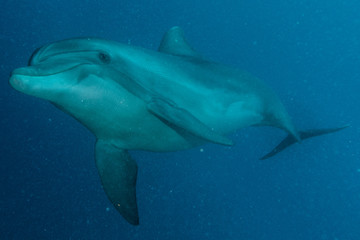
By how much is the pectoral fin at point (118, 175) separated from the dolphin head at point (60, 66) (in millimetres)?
1572

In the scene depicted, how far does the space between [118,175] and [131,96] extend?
1.52 metres

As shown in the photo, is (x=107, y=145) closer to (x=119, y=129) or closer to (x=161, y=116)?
(x=119, y=129)

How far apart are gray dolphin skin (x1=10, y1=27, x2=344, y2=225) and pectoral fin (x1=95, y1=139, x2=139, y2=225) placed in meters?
0.01

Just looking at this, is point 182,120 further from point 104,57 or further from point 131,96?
point 104,57

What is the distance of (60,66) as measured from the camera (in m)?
3.03

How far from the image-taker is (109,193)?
4.73 metres

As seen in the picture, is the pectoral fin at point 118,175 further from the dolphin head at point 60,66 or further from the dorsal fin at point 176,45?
the dorsal fin at point 176,45

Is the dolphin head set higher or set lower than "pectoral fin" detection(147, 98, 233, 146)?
higher

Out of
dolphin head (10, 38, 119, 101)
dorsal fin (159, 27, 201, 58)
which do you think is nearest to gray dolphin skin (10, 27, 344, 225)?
dolphin head (10, 38, 119, 101)

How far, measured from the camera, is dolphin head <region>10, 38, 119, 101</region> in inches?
114

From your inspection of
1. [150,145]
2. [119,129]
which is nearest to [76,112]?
[119,129]

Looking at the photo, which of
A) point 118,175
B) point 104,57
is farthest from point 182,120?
point 118,175

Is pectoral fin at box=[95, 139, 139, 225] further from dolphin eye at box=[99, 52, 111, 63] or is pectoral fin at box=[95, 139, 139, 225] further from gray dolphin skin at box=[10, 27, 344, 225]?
dolphin eye at box=[99, 52, 111, 63]

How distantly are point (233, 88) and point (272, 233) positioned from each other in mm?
7147
